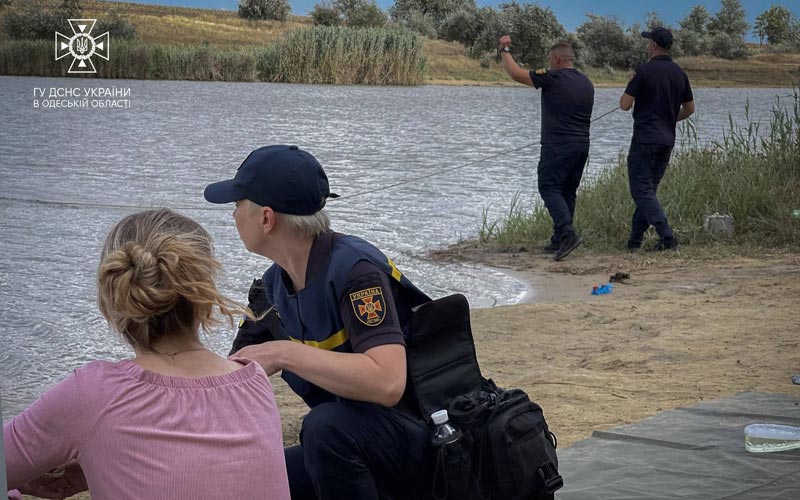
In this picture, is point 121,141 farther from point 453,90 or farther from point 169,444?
point 453,90

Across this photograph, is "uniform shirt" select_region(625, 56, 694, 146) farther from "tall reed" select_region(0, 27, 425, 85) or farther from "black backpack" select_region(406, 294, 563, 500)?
"tall reed" select_region(0, 27, 425, 85)

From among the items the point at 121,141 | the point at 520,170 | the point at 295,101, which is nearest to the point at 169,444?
the point at 520,170

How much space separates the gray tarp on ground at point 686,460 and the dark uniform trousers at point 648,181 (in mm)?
4584

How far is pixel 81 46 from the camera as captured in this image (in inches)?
1783

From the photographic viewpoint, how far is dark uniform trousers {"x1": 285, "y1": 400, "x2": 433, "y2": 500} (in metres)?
2.76

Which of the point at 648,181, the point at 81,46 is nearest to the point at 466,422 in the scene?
the point at 648,181

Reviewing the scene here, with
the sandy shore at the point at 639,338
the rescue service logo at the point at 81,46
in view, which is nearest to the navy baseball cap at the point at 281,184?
the sandy shore at the point at 639,338

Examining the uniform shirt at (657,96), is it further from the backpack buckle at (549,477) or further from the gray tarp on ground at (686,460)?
the backpack buckle at (549,477)

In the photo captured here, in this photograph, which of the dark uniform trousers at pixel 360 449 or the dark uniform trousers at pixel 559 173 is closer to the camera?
the dark uniform trousers at pixel 360 449

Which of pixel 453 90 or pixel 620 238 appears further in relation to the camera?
pixel 453 90

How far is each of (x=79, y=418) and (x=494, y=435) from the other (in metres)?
1.13

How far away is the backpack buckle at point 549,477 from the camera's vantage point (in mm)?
2777

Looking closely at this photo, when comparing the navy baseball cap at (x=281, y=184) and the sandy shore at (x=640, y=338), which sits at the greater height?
the navy baseball cap at (x=281, y=184)

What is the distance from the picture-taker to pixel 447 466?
272cm
